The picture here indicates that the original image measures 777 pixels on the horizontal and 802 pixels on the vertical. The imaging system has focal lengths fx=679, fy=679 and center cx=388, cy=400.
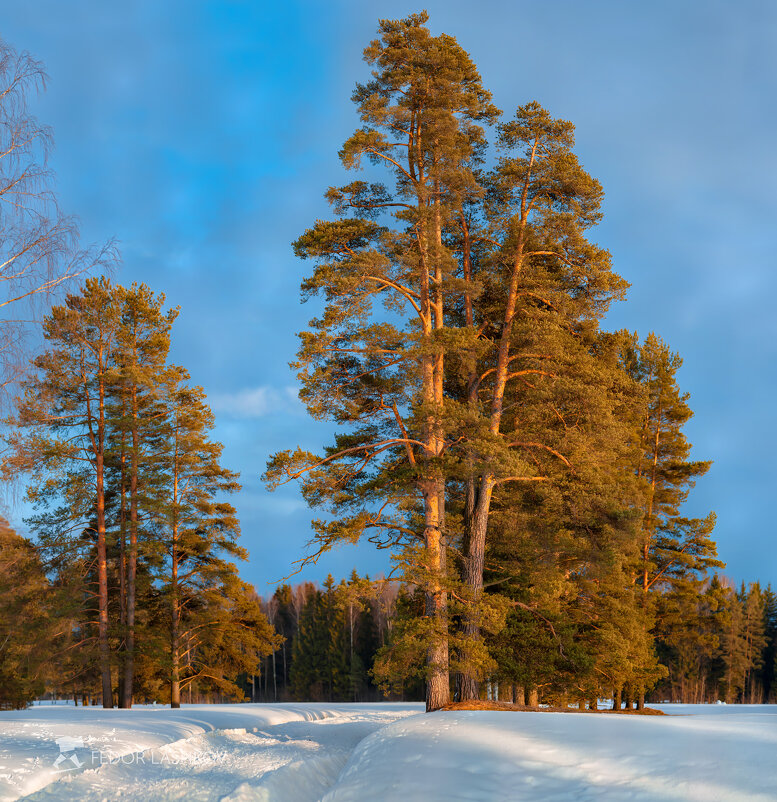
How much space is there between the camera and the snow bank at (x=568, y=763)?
4.75 metres

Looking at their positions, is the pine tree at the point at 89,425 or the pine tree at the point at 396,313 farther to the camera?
the pine tree at the point at 89,425

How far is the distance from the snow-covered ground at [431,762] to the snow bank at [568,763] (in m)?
0.01

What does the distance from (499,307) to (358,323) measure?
448 centimetres

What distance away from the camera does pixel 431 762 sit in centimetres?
608

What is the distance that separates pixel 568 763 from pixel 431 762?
128 centimetres

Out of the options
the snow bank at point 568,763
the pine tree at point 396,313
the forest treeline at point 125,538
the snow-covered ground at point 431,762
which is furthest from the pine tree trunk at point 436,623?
the forest treeline at point 125,538

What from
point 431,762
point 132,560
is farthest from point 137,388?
point 431,762

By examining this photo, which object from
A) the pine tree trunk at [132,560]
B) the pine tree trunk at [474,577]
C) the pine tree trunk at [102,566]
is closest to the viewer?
the pine tree trunk at [474,577]

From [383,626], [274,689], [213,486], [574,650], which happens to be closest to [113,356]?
[213,486]

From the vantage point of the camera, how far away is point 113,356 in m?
22.9

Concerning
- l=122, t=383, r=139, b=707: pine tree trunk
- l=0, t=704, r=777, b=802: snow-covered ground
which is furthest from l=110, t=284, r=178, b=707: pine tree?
l=0, t=704, r=777, b=802: snow-covered ground

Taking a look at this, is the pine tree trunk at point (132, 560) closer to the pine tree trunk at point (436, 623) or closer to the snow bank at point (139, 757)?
the snow bank at point (139, 757)

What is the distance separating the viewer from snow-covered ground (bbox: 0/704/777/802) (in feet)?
16.2

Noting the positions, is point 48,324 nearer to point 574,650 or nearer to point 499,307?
point 499,307
